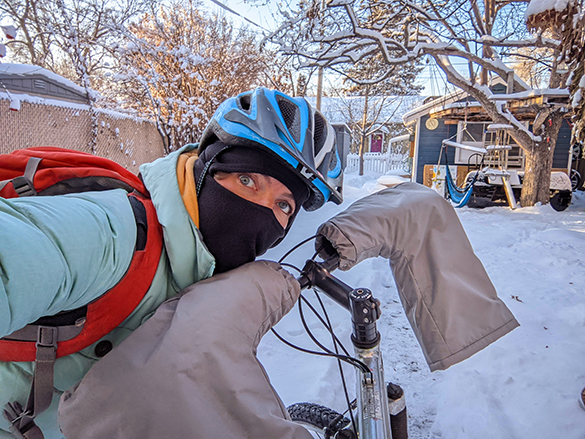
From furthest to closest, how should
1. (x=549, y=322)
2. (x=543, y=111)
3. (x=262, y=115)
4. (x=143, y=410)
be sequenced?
(x=543, y=111) < (x=549, y=322) < (x=262, y=115) < (x=143, y=410)

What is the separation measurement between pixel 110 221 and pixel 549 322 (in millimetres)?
4145

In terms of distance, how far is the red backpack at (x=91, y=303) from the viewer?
84cm

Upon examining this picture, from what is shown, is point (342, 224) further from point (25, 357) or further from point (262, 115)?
point (25, 357)

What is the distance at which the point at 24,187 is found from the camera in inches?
37.9

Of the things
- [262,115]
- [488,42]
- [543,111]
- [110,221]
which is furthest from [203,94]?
[543,111]

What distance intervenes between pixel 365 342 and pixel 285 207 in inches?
24.3

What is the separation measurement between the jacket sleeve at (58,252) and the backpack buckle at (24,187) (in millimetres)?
150

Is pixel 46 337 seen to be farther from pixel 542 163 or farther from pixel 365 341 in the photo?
pixel 542 163

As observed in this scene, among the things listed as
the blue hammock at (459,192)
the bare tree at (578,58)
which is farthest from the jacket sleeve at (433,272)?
the blue hammock at (459,192)

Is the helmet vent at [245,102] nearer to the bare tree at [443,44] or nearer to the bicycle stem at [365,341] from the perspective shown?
the bicycle stem at [365,341]

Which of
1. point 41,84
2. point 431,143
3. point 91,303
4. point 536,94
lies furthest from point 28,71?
point 431,143

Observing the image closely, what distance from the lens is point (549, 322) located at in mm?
3486

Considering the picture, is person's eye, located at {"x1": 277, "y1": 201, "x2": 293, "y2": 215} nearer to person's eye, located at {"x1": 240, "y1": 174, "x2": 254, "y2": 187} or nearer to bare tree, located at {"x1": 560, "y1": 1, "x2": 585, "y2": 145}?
person's eye, located at {"x1": 240, "y1": 174, "x2": 254, "y2": 187}

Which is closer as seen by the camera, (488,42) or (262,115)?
(262,115)
